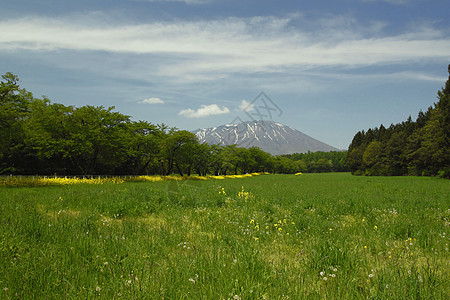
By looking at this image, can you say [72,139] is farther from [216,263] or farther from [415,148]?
[415,148]

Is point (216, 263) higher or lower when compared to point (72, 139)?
lower

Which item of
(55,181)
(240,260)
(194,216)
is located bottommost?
(55,181)

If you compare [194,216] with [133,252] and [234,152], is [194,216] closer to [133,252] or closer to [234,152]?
[133,252]

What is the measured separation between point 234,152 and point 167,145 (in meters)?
47.0

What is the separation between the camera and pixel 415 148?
2473 inches

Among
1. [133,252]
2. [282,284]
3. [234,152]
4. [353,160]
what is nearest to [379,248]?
[282,284]

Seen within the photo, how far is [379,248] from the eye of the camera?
4660mm

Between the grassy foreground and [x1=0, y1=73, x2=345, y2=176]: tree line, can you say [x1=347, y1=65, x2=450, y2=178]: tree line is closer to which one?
the grassy foreground

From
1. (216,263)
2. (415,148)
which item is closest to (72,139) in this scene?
(216,263)

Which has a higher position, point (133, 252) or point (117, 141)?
point (117, 141)

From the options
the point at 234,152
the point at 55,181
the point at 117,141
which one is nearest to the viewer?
the point at 55,181

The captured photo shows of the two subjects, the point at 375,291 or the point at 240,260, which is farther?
the point at 240,260

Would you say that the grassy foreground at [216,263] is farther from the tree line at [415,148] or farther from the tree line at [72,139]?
the tree line at [415,148]

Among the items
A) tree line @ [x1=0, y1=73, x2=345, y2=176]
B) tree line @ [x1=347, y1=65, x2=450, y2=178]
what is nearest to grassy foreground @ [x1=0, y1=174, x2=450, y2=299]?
tree line @ [x1=0, y1=73, x2=345, y2=176]
